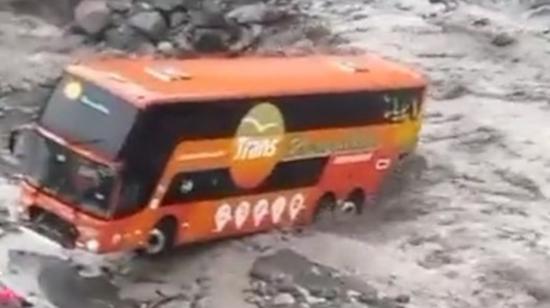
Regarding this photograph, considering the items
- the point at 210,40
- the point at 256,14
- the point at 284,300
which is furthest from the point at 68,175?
the point at 256,14

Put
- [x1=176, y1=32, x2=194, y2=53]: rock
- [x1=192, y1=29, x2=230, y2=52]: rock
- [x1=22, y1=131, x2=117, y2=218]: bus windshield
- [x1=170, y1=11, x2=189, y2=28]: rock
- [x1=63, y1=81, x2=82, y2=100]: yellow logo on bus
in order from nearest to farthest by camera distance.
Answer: [x1=22, y1=131, x2=117, y2=218]: bus windshield → [x1=63, y1=81, x2=82, y2=100]: yellow logo on bus → [x1=176, y1=32, x2=194, y2=53]: rock → [x1=192, y1=29, x2=230, y2=52]: rock → [x1=170, y1=11, x2=189, y2=28]: rock

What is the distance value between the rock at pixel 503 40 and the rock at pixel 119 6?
27.4ft

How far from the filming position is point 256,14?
3019cm

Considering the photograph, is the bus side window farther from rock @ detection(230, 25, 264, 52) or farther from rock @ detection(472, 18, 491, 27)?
rock @ detection(472, 18, 491, 27)

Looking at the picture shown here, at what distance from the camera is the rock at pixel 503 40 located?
30.6 metres

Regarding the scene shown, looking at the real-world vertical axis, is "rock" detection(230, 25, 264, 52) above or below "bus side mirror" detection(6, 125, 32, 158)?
below

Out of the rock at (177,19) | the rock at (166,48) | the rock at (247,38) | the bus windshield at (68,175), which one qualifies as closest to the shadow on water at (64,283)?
the bus windshield at (68,175)

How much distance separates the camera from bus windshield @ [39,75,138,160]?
1720 centimetres

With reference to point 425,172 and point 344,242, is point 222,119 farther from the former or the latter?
point 425,172

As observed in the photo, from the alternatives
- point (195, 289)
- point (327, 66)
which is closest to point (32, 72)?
point (327, 66)

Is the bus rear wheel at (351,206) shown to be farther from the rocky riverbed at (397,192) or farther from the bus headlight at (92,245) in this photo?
the bus headlight at (92,245)

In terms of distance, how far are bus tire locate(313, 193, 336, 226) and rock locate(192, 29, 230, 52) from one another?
8012 mm

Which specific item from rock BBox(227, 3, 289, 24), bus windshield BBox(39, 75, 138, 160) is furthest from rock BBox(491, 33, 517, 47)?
bus windshield BBox(39, 75, 138, 160)

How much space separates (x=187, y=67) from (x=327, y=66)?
2973 mm
